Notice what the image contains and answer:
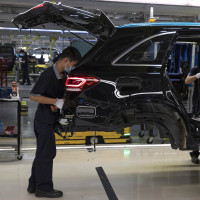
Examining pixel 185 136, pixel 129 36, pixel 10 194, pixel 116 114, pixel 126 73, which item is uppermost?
pixel 129 36

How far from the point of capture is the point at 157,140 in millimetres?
6188

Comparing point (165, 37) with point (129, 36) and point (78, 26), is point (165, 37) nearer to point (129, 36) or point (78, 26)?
point (129, 36)

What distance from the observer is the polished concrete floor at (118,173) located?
353 cm

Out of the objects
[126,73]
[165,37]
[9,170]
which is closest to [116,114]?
[126,73]

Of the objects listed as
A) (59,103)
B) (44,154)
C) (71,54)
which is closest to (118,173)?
(44,154)

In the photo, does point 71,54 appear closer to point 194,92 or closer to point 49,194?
point 49,194

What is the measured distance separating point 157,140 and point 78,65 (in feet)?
11.5

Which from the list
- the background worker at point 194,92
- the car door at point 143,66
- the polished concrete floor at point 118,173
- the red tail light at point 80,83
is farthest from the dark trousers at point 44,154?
the background worker at point 194,92

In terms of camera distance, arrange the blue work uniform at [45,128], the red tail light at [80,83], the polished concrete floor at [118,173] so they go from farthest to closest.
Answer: the polished concrete floor at [118,173], the blue work uniform at [45,128], the red tail light at [80,83]

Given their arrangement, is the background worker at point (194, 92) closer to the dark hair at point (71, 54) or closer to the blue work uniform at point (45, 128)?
the dark hair at point (71, 54)

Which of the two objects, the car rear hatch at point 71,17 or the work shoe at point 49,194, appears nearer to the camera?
the car rear hatch at point 71,17

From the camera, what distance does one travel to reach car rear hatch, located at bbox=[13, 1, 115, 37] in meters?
3.02

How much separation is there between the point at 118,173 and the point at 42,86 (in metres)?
1.71

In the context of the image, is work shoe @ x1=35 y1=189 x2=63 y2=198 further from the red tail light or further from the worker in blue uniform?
the red tail light
